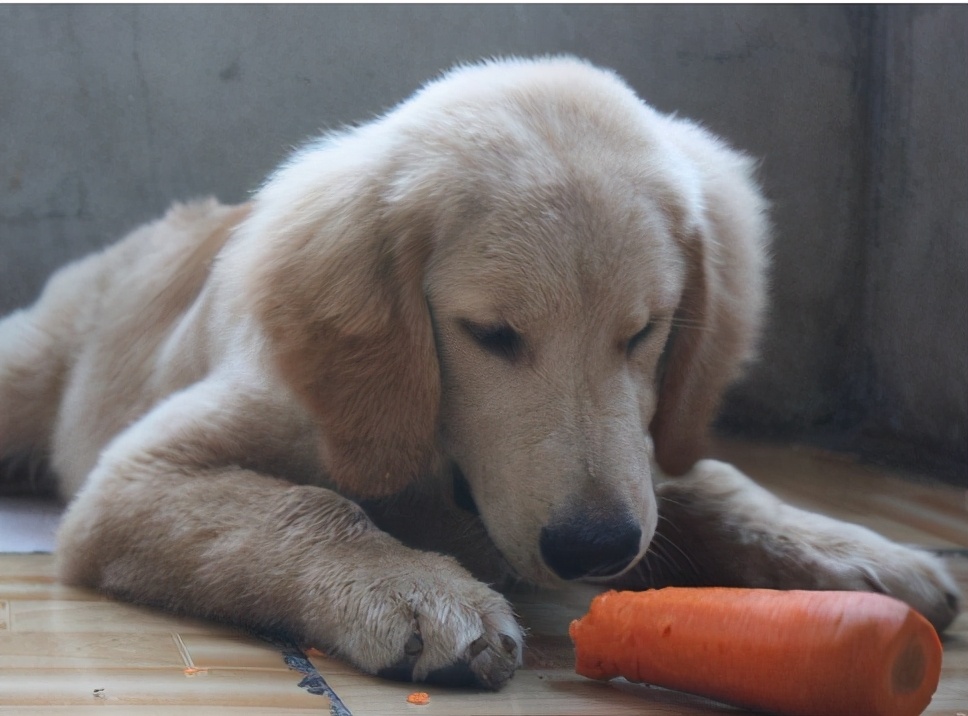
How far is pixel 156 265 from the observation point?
3.52 meters

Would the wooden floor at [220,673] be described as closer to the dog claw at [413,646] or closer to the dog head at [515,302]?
the dog claw at [413,646]

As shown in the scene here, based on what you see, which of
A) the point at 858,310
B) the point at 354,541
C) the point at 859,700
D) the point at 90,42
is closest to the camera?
A: the point at 859,700

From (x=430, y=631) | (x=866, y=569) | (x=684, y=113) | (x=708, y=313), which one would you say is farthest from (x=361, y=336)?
(x=684, y=113)

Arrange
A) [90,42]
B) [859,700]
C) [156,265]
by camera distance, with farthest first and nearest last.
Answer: [90,42] < [156,265] < [859,700]

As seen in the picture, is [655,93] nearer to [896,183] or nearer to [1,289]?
[896,183]

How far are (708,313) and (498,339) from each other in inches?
20.5

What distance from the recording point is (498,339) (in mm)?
1983

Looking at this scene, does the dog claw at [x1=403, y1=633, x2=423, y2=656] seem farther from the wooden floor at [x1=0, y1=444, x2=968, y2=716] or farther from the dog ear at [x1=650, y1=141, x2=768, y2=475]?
the dog ear at [x1=650, y1=141, x2=768, y2=475]

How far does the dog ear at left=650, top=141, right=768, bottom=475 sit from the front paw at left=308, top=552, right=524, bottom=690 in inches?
27.9

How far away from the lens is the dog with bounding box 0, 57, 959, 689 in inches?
72.5

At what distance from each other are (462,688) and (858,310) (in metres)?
3.19

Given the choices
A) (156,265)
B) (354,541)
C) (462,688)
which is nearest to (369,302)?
(354,541)

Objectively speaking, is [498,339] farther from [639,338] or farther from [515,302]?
[639,338]

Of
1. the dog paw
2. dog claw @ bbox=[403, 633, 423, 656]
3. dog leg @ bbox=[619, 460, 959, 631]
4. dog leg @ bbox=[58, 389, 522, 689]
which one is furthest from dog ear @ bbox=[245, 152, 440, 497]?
the dog paw
